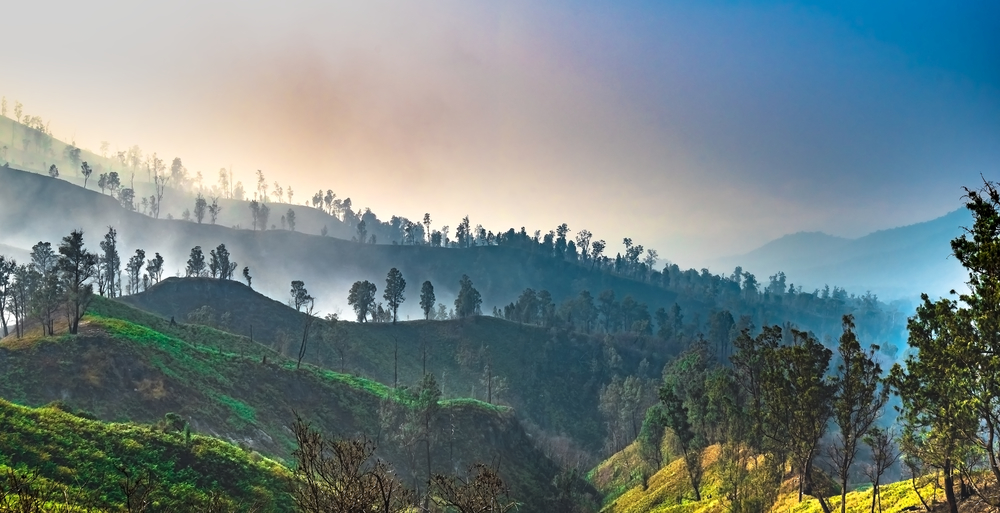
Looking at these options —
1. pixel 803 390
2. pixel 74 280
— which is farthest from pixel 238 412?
pixel 803 390

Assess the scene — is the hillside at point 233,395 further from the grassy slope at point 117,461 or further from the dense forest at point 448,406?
the grassy slope at point 117,461

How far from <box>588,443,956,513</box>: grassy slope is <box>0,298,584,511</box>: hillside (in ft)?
36.3

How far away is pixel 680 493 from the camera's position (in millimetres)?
59500

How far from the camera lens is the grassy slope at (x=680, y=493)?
114ft

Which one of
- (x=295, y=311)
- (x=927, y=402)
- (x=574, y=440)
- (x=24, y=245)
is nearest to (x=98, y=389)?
(x=927, y=402)

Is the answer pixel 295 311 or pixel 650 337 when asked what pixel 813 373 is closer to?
pixel 295 311

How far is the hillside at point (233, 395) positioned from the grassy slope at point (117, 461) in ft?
45.6

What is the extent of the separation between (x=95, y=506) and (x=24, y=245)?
243026 mm

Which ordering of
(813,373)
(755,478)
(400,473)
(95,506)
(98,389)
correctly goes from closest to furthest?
(95,506), (813,373), (755,478), (98,389), (400,473)

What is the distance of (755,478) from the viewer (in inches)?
1679

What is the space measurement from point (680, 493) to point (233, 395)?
5899 cm

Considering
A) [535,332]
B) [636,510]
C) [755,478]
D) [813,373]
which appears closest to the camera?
[813,373]

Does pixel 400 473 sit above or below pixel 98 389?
below

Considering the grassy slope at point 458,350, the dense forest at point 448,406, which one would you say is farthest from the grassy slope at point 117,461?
the grassy slope at point 458,350
